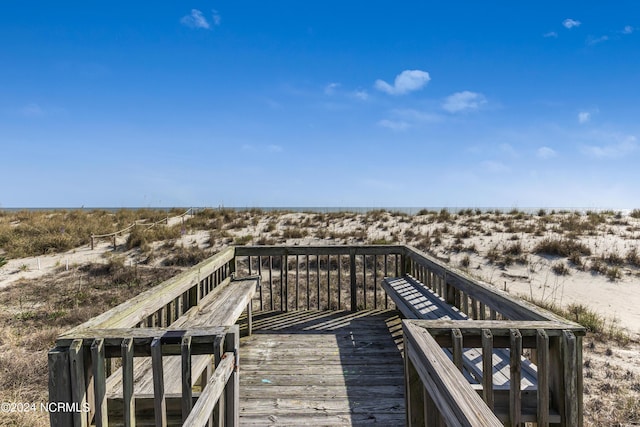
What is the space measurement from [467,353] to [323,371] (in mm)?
1665

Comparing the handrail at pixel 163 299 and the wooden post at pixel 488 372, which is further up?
the handrail at pixel 163 299

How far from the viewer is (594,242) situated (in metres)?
12.8

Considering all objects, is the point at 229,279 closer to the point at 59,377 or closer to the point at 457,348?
the point at 59,377

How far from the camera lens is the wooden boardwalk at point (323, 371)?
3203mm

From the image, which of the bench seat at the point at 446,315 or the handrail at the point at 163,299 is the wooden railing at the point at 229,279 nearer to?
the handrail at the point at 163,299

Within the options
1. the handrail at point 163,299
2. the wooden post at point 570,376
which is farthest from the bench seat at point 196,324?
the wooden post at point 570,376

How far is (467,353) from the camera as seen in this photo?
310 centimetres

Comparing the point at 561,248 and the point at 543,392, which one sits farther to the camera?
the point at 561,248

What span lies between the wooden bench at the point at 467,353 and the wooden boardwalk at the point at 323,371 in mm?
610

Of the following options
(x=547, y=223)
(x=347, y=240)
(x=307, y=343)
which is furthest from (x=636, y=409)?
(x=547, y=223)

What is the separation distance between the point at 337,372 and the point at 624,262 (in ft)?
36.4

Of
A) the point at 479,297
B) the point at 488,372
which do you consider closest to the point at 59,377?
the point at 488,372

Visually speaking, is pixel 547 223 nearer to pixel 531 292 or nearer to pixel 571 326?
pixel 531 292

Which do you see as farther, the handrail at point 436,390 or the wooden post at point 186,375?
the wooden post at point 186,375
